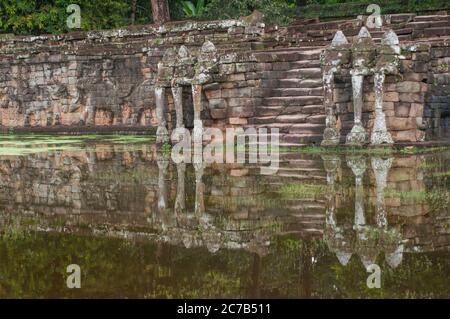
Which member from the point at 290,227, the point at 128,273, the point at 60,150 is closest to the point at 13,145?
the point at 60,150

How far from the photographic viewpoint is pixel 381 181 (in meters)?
10.3

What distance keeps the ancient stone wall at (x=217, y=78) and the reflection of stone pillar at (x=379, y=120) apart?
34cm

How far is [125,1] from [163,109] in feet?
55.3

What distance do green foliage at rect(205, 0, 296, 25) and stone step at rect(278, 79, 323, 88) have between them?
925 centimetres

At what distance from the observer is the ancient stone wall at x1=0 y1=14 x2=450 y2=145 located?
15164 mm

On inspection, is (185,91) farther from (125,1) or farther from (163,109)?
(125,1)

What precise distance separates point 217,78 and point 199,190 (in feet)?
21.8

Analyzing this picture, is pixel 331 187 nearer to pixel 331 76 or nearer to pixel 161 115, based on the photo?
pixel 331 76

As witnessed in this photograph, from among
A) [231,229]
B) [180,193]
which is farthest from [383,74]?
[231,229]

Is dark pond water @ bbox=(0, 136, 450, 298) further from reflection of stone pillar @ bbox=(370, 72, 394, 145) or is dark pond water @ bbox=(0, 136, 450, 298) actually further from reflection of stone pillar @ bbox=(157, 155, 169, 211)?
reflection of stone pillar @ bbox=(370, 72, 394, 145)

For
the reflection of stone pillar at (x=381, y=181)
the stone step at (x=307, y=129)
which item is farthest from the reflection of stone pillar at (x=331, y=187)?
the stone step at (x=307, y=129)

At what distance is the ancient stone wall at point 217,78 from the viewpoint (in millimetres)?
15164

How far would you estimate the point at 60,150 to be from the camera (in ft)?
56.6
